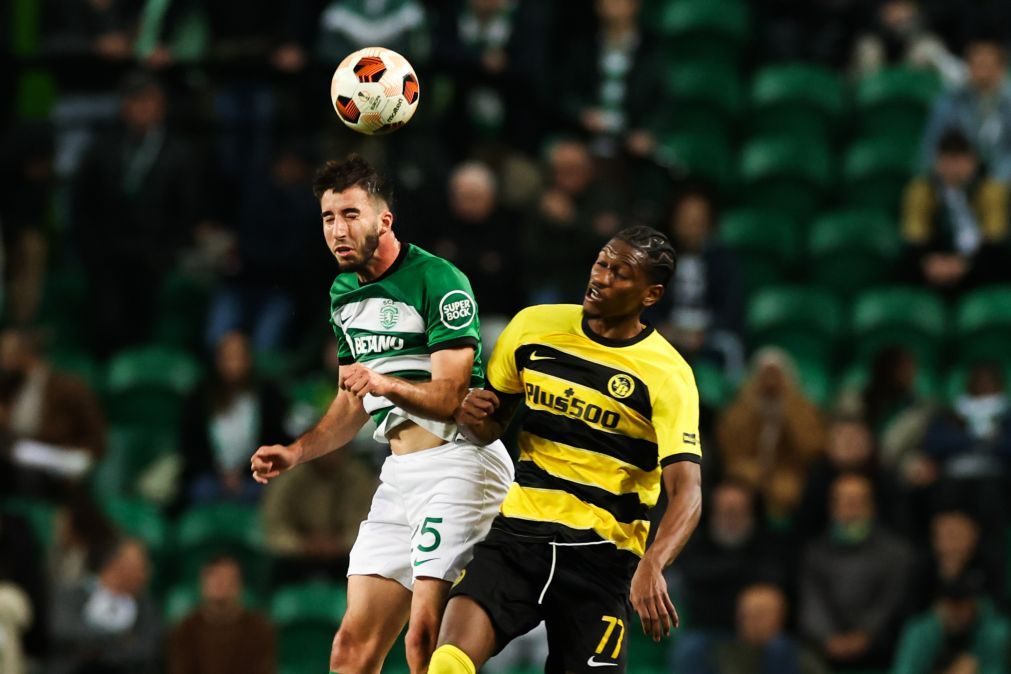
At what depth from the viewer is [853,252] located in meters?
13.3

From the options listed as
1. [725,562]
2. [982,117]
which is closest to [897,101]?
[982,117]

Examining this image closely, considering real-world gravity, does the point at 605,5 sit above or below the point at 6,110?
above

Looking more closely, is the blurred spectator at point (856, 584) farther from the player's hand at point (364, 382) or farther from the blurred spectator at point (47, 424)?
the player's hand at point (364, 382)

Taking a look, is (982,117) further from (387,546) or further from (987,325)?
(387,546)

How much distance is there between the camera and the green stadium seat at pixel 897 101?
14.1 m

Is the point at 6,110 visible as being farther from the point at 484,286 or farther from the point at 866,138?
the point at 866,138

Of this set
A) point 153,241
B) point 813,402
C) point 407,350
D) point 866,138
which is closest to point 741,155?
point 866,138

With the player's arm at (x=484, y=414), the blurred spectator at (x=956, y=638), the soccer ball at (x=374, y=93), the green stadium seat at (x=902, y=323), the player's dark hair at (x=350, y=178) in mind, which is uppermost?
the soccer ball at (x=374, y=93)

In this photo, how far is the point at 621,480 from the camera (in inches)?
260

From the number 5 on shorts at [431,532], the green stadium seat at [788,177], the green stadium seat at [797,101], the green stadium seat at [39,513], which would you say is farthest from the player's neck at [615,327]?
the green stadium seat at [797,101]

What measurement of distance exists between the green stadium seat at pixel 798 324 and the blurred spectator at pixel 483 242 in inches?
76.3

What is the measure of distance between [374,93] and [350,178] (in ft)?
1.37

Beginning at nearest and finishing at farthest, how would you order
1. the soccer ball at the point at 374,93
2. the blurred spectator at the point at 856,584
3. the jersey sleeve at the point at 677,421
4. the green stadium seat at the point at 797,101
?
the jersey sleeve at the point at 677,421 < the soccer ball at the point at 374,93 < the blurred spectator at the point at 856,584 < the green stadium seat at the point at 797,101

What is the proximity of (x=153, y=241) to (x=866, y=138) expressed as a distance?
523 cm
